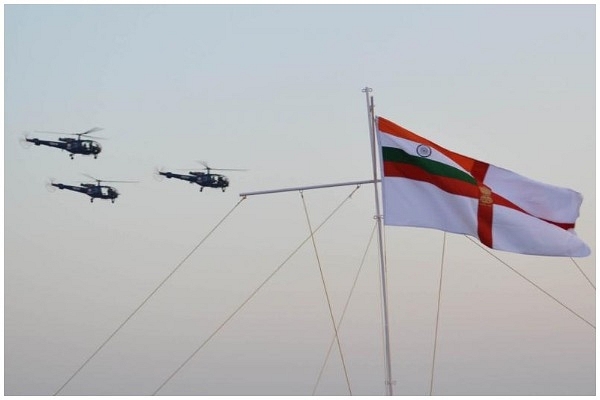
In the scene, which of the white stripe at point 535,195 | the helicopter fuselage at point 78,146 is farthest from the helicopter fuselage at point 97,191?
the white stripe at point 535,195

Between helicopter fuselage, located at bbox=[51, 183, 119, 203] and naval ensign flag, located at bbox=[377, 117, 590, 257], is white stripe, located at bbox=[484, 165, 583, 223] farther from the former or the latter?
helicopter fuselage, located at bbox=[51, 183, 119, 203]

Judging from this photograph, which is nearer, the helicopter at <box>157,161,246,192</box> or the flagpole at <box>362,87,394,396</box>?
the flagpole at <box>362,87,394,396</box>

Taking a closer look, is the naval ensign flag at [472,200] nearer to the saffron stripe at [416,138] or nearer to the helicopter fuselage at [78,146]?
the saffron stripe at [416,138]

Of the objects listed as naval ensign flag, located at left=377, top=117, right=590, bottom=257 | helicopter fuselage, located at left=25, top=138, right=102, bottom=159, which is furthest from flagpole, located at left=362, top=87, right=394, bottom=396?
helicopter fuselage, located at left=25, top=138, right=102, bottom=159

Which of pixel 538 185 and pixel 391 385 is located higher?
pixel 538 185

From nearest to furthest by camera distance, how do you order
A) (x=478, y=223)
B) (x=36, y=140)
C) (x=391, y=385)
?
(x=391, y=385) < (x=478, y=223) < (x=36, y=140)

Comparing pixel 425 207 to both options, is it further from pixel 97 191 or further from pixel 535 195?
pixel 97 191

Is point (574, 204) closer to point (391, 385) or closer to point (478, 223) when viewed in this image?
point (478, 223)

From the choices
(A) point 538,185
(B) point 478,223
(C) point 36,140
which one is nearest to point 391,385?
(B) point 478,223
